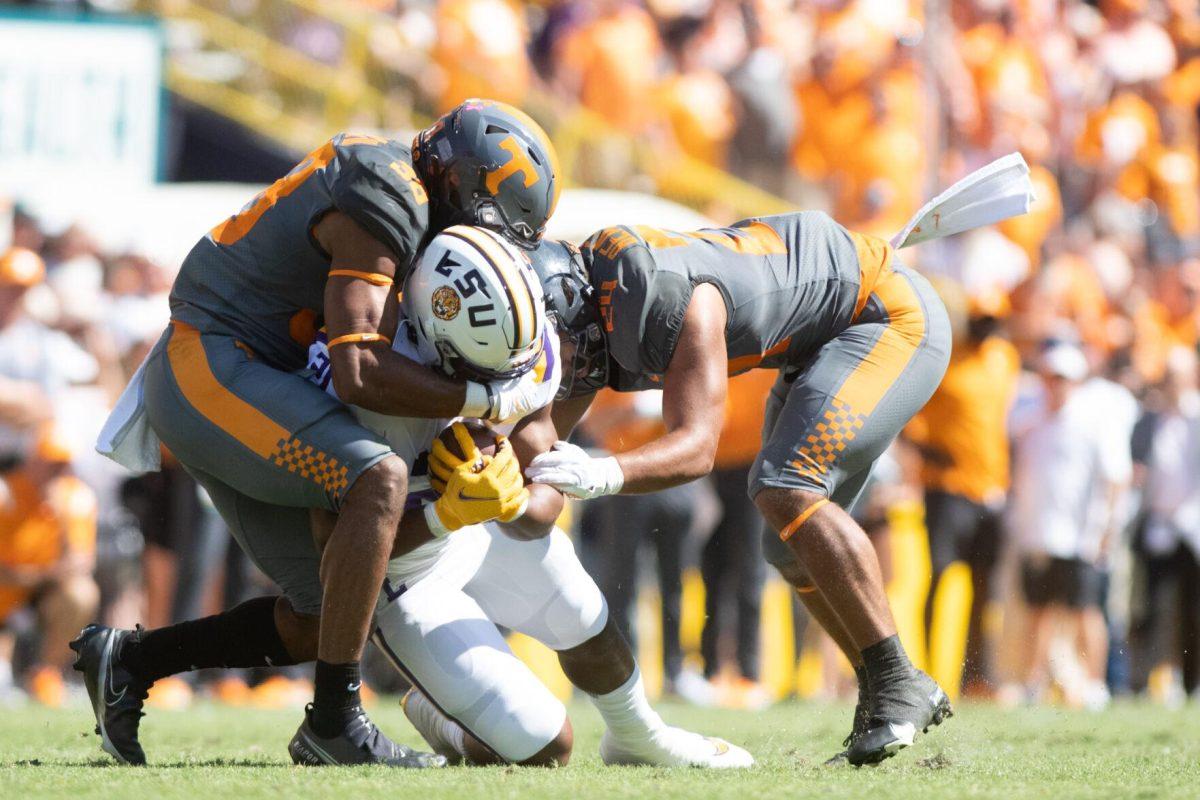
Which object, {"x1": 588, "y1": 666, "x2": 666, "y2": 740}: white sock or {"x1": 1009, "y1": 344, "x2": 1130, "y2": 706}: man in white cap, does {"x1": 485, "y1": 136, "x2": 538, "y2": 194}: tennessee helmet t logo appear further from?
{"x1": 1009, "y1": 344, "x2": 1130, "y2": 706}: man in white cap

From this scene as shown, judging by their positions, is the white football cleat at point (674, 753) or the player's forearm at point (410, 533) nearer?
the player's forearm at point (410, 533)

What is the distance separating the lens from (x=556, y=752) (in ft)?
16.6

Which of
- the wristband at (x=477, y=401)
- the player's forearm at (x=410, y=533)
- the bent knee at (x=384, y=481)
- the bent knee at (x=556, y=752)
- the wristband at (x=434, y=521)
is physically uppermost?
the wristband at (x=477, y=401)

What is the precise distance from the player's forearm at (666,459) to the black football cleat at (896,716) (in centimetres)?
85

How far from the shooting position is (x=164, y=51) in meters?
10.4

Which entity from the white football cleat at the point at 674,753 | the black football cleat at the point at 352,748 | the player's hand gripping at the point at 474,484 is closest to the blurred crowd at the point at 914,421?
the white football cleat at the point at 674,753

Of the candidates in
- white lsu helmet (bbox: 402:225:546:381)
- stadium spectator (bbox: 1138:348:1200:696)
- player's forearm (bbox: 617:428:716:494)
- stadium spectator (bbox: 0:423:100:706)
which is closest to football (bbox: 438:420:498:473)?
white lsu helmet (bbox: 402:225:546:381)

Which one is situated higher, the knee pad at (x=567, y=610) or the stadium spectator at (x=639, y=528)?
the knee pad at (x=567, y=610)

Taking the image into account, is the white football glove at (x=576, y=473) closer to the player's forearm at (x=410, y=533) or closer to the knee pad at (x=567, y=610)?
the player's forearm at (x=410, y=533)

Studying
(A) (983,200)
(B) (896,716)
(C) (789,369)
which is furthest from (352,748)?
(A) (983,200)

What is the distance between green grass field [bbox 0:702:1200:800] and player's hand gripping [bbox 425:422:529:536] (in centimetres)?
67

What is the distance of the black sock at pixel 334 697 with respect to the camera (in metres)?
4.77

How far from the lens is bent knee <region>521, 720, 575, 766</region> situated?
5.00 m

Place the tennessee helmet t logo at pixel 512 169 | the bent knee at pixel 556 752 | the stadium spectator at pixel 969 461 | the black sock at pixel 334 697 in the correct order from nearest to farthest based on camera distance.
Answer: the black sock at pixel 334 697 < the tennessee helmet t logo at pixel 512 169 < the bent knee at pixel 556 752 < the stadium spectator at pixel 969 461
